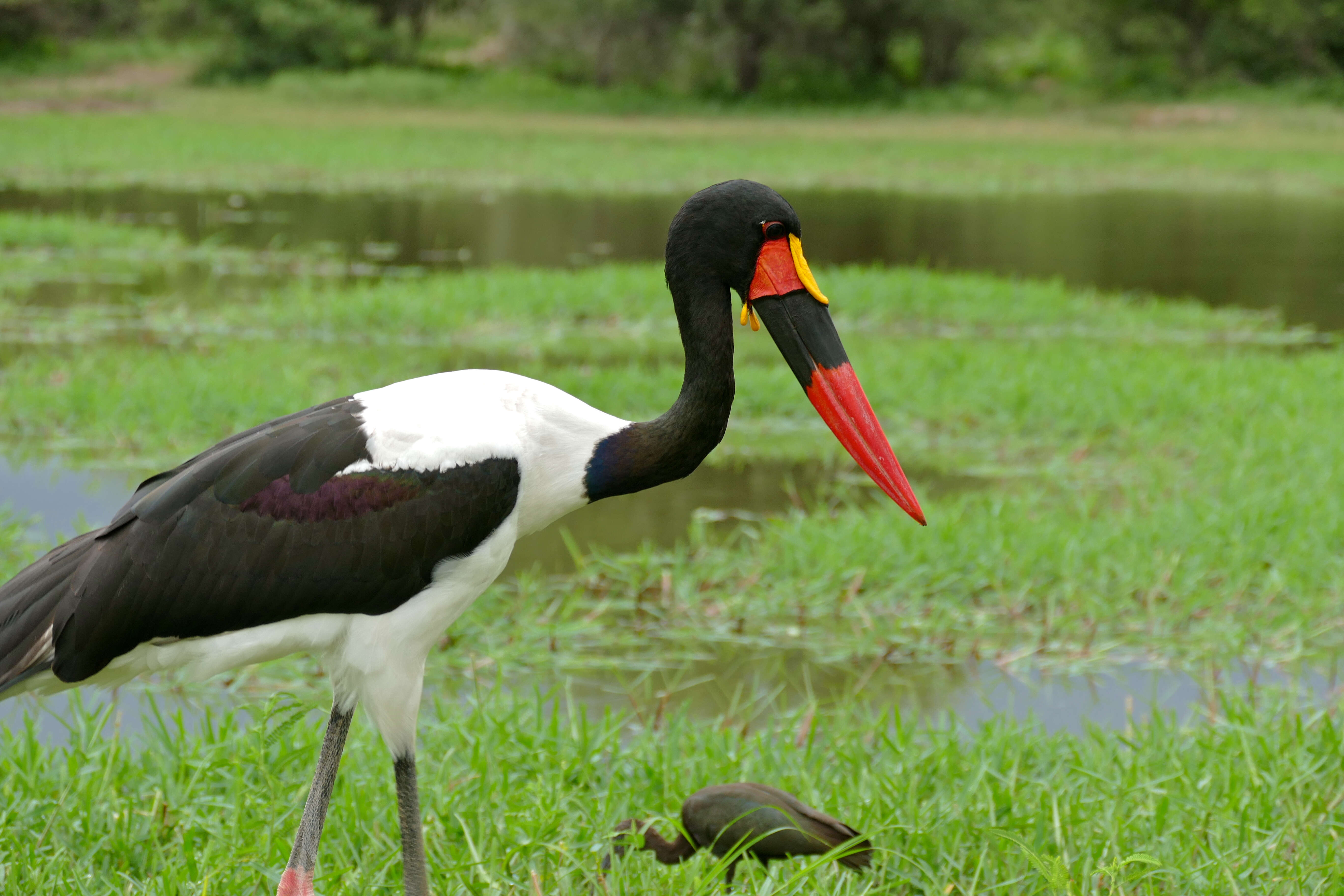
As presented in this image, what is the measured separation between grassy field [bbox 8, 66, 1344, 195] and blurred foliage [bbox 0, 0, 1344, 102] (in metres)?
1.90

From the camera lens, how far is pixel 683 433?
255 cm

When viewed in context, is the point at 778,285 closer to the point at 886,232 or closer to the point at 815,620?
the point at 815,620

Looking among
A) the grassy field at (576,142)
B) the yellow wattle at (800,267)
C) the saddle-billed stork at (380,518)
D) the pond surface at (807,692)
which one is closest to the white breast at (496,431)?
the saddle-billed stork at (380,518)

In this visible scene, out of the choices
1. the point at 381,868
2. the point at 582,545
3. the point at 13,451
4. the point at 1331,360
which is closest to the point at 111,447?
the point at 13,451

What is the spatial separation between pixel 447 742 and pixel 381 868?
Result: 0.66 metres

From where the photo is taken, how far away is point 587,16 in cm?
3406

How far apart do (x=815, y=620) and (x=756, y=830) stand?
1804mm

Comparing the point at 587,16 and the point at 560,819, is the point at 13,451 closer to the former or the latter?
the point at 560,819

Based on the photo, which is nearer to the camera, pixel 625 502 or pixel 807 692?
pixel 807 692

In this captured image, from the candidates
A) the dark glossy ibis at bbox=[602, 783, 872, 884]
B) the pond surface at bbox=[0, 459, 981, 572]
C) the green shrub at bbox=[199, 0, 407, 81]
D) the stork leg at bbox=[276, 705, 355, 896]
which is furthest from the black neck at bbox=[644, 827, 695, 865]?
the green shrub at bbox=[199, 0, 407, 81]

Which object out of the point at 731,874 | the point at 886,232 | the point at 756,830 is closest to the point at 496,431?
the point at 756,830

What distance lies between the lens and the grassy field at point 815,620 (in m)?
2.96

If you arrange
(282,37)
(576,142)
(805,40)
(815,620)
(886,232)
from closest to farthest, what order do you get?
(815,620) → (886,232) → (576,142) → (805,40) → (282,37)

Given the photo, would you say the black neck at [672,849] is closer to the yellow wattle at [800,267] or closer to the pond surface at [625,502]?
the yellow wattle at [800,267]
